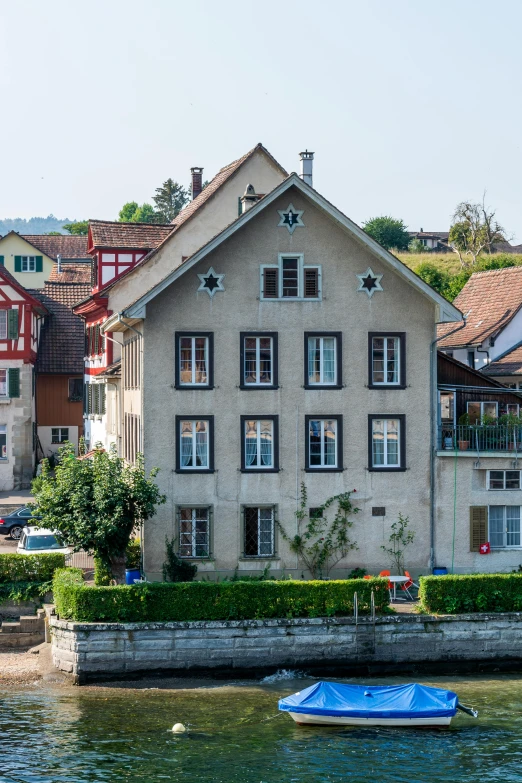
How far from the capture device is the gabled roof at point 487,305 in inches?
2408

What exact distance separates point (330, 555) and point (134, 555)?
22.5 ft

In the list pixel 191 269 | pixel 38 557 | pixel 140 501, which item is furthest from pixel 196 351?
pixel 38 557

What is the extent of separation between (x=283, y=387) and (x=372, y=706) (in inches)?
513

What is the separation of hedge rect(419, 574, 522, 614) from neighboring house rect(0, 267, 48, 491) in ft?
112

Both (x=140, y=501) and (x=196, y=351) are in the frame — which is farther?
(x=196, y=351)

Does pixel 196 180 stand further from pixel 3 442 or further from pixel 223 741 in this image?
pixel 223 741

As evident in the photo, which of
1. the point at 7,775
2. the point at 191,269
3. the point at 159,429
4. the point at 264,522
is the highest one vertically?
the point at 191,269

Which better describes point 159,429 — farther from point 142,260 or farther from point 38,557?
point 142,260

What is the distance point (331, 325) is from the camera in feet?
146

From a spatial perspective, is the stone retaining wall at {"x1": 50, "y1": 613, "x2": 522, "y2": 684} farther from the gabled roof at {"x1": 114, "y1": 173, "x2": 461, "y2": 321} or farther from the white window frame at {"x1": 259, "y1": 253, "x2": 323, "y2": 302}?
the white window frame at {"x1": 259, "y1": 253, "x2": 323, "y2": 302}

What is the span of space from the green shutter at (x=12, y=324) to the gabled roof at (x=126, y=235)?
1138 cm

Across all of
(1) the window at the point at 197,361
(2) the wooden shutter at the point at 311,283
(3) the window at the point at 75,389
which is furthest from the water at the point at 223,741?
(3) the window at the point at 75,389

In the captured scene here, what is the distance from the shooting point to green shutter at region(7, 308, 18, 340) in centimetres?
7012

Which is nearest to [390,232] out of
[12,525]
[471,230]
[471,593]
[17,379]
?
[471,230]
